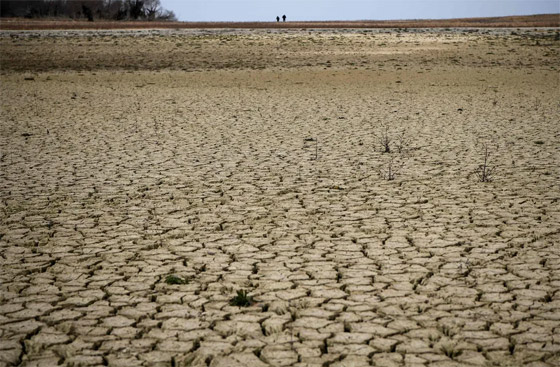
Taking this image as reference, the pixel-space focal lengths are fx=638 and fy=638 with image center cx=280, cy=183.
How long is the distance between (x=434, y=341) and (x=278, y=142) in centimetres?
619

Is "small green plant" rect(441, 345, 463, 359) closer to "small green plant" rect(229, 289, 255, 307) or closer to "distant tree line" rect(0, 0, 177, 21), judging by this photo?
"small green plant" rect(229, 289, 255, 307)

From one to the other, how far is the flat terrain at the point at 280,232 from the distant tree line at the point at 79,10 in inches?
1845

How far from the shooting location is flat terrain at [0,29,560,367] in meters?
3.49

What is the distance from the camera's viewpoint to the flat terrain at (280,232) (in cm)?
349

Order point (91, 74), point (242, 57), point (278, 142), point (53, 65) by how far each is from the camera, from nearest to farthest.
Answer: point (278, 142) < point (91, 74) < point (53, 65) < point (242, 57)

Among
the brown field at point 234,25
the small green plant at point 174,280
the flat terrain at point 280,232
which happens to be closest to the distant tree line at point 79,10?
the brown field at point 234,25

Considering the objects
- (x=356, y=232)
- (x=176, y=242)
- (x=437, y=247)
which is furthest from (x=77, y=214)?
(x=437, y=247)

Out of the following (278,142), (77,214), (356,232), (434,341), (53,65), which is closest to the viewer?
(434,341)

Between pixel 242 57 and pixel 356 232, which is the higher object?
pixel 242 57

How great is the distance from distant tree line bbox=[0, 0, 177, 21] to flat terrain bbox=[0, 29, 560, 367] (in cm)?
4686

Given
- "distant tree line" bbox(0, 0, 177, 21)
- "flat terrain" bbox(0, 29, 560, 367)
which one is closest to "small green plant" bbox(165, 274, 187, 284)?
"flat terrain" bbox(0, 29, 560, 367)

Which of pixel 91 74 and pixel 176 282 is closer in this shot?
pixel 176 282

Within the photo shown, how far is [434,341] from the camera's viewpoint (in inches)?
135

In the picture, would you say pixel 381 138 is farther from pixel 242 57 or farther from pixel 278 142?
pixel 242 57
